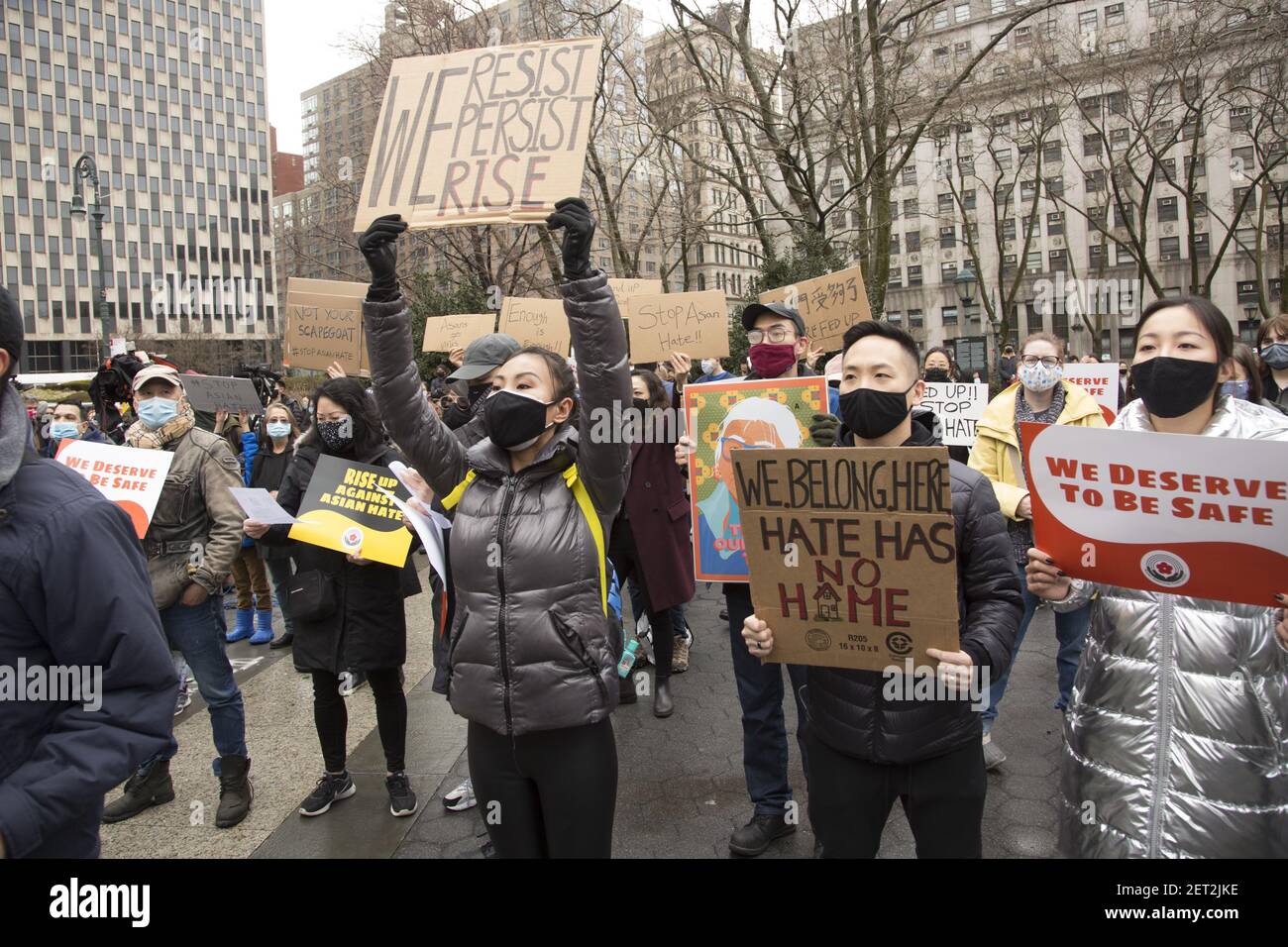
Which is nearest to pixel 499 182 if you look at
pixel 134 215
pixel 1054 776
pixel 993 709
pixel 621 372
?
pixel 621 372

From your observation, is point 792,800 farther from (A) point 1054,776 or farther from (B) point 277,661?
(B) point 277,661

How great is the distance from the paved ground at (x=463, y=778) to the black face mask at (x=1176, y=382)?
206cm

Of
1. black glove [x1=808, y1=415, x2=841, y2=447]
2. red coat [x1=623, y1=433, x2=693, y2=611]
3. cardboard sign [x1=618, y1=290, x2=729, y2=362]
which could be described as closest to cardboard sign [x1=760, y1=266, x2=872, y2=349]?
cardboard sign [x1=618, y1=290, x2=729, y2=362]

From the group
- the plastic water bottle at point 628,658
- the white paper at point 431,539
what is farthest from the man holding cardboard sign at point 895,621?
the plastic water bottle at point 628,658

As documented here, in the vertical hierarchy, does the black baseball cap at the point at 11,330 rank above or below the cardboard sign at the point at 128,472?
above

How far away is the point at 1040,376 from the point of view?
171 inches

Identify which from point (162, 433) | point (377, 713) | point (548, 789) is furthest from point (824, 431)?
point (162, 433)

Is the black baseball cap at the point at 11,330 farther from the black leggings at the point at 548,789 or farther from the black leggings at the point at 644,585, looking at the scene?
the black leggings at the point at 644,585

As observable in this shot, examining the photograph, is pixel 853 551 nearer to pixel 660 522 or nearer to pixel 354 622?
pixel 354 622

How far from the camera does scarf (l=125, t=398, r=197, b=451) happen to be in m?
4.25

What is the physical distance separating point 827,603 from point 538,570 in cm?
87

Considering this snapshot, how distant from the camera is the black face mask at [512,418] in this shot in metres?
2.61

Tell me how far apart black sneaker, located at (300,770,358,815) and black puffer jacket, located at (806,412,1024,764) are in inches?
108

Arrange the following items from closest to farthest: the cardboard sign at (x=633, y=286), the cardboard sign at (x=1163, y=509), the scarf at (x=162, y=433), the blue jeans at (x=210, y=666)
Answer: the cardboard sign at (x=1163, y=509) → the blue jeans at (x=210, y=666) → the scarf at (x=162, y=433) → the cardboard sign at (x=633, y=286)
